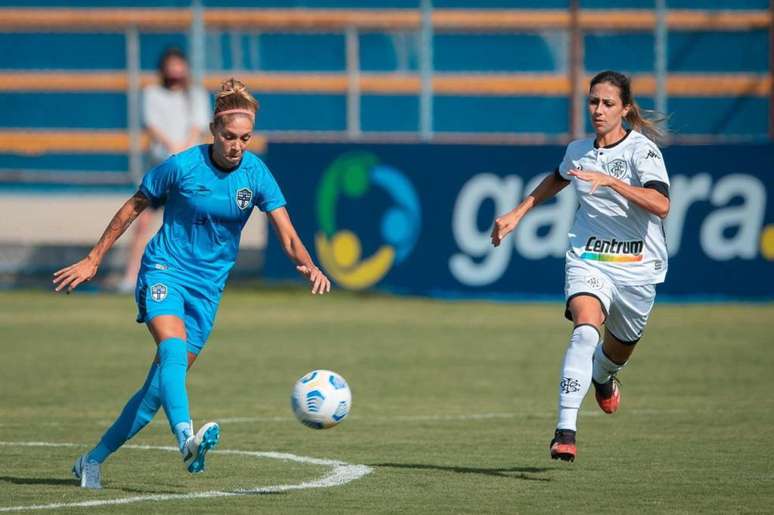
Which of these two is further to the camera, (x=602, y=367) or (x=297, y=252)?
(x=602, y=367)

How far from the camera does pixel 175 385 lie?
293 inches

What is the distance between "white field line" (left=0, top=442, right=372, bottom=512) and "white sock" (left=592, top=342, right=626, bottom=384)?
1814 mm

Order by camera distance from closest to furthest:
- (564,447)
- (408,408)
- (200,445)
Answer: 1. (200,445)
2. (564,447)
3. (408,408)

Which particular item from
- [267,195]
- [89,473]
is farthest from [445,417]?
[89,473]

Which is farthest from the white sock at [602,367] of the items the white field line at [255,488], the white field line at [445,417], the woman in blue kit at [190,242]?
the woman in blue kit at [190,242]

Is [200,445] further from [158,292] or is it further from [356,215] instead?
[356,215]

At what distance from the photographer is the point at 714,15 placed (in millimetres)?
19594

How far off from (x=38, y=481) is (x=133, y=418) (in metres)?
0.60

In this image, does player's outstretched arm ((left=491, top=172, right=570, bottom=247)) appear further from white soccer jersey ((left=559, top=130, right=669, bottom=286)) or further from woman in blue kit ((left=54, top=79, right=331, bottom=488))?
woman in blue kit ((left=54, top=79, right=331, bottom=488))

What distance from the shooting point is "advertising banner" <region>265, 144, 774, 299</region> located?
56.2 feet

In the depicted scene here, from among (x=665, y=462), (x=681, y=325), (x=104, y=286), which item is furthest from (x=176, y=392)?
(x=104, y=286)

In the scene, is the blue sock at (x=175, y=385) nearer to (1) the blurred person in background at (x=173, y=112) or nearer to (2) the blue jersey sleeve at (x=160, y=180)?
(2) the blue jersey sleeve at (x=160, y=180)

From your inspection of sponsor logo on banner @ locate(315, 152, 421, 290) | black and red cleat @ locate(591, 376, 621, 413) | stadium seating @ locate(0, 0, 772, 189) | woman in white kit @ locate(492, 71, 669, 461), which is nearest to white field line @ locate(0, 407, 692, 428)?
black and red cleat @ locate(591, 376, 621, 413)

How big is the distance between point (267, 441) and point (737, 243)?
8.95 m
